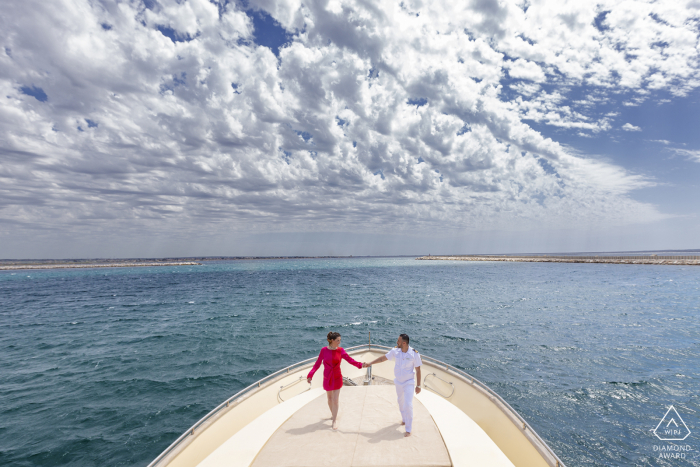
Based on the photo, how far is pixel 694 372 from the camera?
17547 millimetres

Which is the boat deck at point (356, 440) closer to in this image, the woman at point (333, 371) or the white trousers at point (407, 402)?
the white trousers at point (407, 402)

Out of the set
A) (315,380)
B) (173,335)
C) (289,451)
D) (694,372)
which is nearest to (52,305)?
(173,335)

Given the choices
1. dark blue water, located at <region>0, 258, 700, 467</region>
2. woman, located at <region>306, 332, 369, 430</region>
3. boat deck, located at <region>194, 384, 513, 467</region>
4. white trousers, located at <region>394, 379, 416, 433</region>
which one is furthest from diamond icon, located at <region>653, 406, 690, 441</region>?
woman, located at <region>306, 332, 369, 430</region>

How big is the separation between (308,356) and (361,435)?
1593 centimetres

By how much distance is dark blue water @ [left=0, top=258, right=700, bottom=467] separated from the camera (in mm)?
12164

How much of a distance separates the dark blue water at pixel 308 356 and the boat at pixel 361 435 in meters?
5.73

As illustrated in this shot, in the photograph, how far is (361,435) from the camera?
6.67 m

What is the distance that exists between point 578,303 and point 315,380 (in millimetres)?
41745

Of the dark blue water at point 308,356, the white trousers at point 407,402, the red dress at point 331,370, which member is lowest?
the dark blue water at point 308,356

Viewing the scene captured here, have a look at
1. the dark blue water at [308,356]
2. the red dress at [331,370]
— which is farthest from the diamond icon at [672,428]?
the red dress at [331,370]

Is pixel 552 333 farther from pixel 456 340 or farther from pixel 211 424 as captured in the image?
pixel 211 424

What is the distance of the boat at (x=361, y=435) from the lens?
6008 mm

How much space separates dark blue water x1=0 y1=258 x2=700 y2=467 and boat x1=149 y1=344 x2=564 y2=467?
5.73 m

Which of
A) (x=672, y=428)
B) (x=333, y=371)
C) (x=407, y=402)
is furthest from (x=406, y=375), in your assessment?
(x=672, y=428)
